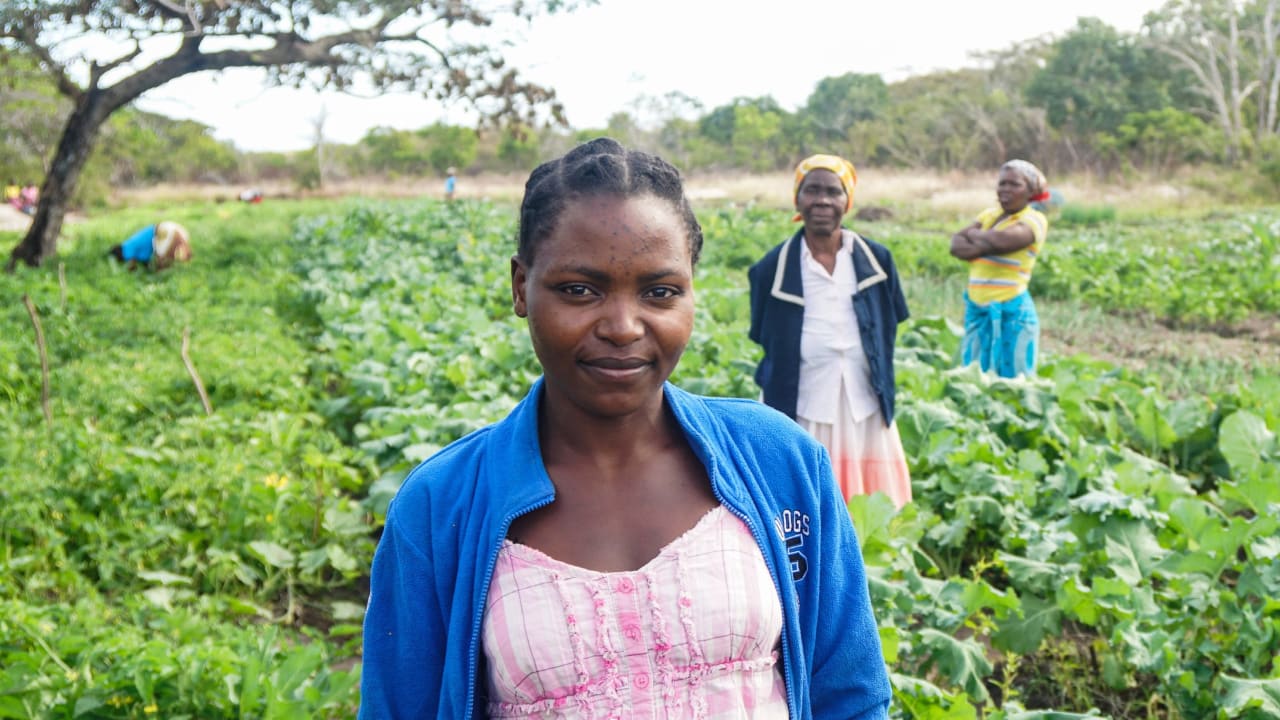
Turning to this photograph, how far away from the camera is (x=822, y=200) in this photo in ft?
14.4

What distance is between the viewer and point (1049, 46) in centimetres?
4253

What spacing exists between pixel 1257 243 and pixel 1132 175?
17599mm

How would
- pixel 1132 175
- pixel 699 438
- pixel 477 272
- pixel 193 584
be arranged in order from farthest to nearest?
1. pixel 1132 175
2. pixel 477 272
3. pixel 193 584
4. pixel 699 438

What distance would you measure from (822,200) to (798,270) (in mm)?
331

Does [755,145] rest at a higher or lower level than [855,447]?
higher

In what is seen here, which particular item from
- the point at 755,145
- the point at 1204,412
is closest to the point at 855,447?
the point at 1204,412

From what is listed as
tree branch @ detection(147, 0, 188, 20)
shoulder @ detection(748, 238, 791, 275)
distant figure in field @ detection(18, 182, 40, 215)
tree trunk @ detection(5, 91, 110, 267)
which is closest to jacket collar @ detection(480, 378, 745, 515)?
shoulder @ detection(748, 238, 791, 275)

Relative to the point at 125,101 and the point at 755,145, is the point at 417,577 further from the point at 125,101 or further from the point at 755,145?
the point at 755,145

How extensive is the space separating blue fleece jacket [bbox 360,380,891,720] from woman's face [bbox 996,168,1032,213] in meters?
5.29

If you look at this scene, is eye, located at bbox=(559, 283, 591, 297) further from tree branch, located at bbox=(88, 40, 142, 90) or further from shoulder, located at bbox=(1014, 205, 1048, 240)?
tree branch, located at bbox=(88, 40, 142, 90)

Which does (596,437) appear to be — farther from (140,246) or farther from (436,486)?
(140,246)

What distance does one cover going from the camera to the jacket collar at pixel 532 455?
4.84ft

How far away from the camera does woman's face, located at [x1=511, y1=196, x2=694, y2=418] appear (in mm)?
1464

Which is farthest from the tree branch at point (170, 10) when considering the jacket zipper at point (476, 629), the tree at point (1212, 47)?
the tree at point (1212, 47)
